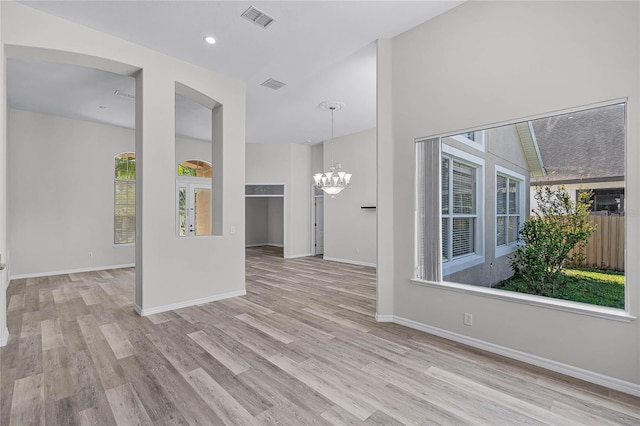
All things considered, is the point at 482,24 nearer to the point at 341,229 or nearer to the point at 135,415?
the point at 135,415

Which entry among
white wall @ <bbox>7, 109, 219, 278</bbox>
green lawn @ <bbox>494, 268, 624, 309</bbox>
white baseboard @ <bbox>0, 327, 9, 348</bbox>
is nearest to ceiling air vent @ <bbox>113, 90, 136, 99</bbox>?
white wall @ <bbox>7, 109, 219, 278</bbox>

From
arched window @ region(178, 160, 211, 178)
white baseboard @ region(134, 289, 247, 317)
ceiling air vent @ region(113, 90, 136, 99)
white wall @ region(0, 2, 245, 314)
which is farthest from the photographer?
arched window @ region(178, 160, 211, 178)

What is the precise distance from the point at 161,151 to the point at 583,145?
451 cm

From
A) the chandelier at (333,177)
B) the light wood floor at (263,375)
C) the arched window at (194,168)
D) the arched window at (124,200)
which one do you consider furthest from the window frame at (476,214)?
the arched window at (194,168)

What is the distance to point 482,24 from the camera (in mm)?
2836

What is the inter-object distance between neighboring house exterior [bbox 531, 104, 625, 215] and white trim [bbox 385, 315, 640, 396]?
1252 mm

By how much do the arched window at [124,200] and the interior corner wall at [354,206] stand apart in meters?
5.02

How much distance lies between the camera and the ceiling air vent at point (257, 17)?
3.10 metres

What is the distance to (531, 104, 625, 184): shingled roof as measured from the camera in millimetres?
2232

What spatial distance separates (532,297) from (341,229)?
587 cm

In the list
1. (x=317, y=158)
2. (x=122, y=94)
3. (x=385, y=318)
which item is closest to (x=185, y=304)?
(x=385, y=318)

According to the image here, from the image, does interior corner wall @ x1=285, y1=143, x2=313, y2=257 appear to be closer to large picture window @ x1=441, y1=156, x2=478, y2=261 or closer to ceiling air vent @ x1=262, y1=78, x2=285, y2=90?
ceiling air vent @ x1=262, y1=78, x2=285, y2=90

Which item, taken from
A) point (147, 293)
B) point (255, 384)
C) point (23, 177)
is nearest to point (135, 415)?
point (255, 384)

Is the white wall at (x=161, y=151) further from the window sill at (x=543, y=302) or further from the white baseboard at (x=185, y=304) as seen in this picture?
the window sill at (x=543, y=302)
